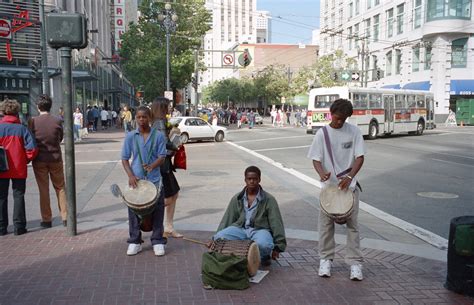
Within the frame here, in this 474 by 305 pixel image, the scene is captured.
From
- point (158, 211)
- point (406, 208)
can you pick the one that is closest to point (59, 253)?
point (158, 211)

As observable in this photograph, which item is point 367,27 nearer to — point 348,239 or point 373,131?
point 373,131

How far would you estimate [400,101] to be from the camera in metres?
27.0

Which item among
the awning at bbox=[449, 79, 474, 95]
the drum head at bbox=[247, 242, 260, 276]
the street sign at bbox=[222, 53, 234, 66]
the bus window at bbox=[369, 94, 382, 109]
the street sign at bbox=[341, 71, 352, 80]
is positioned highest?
the street sign at bbox=[222, 53, 234, 66]

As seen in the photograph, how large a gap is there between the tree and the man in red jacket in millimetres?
33913

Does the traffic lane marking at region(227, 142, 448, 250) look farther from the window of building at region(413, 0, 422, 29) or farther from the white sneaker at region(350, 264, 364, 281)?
the window of building at region(413, 0, 422, 29)

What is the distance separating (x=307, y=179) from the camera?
1148 centimetres

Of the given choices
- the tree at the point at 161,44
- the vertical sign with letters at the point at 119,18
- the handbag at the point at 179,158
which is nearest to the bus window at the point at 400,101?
the tree at the point at 161,44

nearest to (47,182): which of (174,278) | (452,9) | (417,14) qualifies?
(174,278)

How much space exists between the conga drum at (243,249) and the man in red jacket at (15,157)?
10.1 feet

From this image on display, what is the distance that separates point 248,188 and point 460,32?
4099cm

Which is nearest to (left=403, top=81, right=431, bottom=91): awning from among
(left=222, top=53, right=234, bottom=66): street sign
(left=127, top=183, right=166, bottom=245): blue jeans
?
(left=222, top=53, right=234, bottom=66): street sign

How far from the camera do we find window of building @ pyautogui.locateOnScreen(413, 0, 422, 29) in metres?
43.1

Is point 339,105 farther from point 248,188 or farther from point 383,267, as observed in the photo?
point 383,267

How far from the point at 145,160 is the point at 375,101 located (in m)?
21.9
